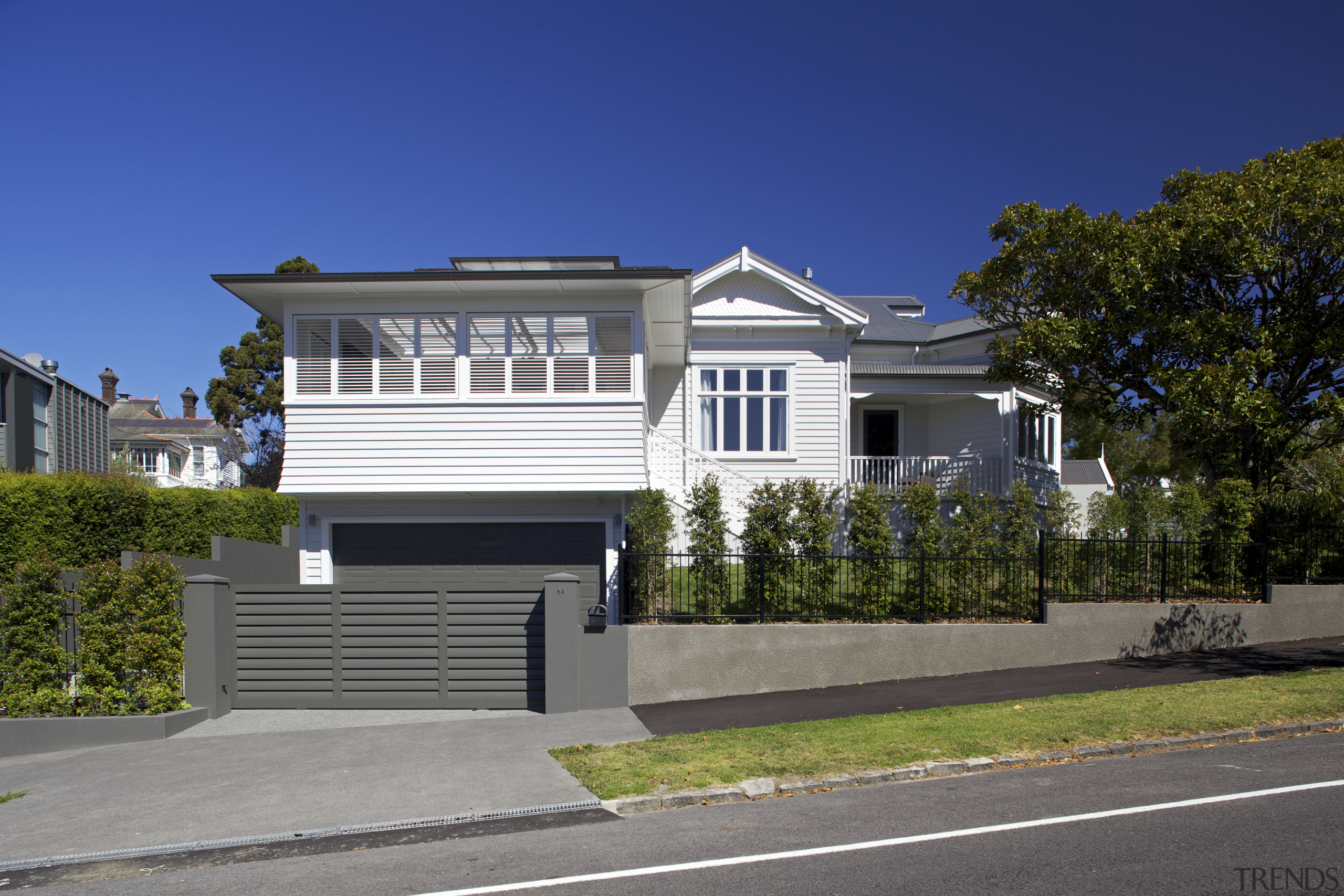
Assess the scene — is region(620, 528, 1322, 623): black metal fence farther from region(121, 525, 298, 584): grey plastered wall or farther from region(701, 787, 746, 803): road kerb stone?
region(121, 525, 298, 584): grey plastered wall

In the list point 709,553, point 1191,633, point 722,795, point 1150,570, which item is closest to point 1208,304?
point 1150,570

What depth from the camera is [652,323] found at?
16531 millimetres

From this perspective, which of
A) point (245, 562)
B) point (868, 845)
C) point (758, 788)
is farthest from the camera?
point (245, 562)

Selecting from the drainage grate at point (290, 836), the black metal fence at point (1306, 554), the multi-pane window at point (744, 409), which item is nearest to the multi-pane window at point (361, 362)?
the multi-pane window at point (744, 409)

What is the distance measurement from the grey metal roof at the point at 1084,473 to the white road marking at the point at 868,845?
122ft

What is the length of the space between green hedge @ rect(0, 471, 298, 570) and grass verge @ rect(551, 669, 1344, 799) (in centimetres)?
814

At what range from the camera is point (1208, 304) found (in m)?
16.5

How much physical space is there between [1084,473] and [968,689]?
37.0 metres

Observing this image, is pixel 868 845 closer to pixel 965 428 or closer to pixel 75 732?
pixel 75 732

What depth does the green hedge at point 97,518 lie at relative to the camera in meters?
13.2

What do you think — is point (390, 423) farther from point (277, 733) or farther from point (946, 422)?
point (946, 422)

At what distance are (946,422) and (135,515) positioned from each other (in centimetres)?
1810

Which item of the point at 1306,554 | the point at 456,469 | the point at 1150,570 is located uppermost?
the point at 456,469

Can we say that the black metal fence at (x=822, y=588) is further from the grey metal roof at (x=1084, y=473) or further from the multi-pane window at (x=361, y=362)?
the grey metal roof at (x=1084, y=473)
